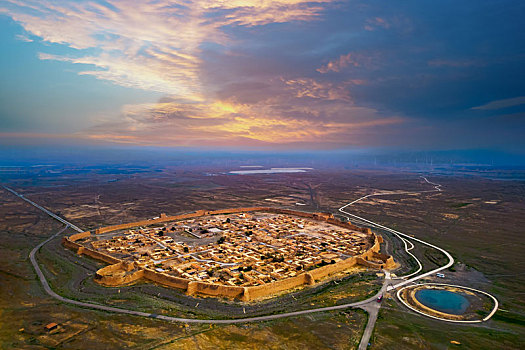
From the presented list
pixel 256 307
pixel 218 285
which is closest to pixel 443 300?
pixel 256 307

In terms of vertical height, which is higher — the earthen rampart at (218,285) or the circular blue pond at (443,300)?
the earthen rampart at (218,285)

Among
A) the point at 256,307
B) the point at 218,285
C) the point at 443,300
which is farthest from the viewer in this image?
the point at 218,285

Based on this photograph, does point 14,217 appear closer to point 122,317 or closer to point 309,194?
point 122,317

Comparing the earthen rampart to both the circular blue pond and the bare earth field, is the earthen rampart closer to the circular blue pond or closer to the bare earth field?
the bare earth field

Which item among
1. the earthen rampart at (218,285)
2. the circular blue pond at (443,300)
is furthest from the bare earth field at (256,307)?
the circular blue pond at (443,300)

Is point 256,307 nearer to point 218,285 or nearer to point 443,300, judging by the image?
point 218,285

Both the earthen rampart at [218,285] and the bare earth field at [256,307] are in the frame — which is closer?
the bare earth field at [256,307]

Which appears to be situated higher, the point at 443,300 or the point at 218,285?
the point at 218,285

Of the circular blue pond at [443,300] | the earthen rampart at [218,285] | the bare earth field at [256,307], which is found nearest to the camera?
the bare earth field at [256,307]

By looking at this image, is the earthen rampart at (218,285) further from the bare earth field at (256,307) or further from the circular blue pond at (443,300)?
the circular blue pond at (443,300)
